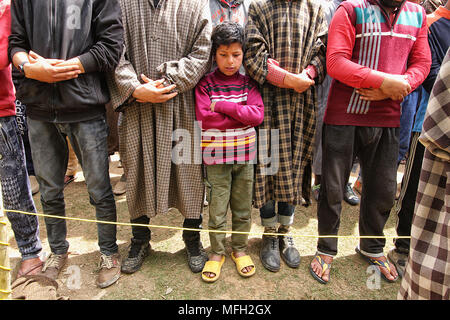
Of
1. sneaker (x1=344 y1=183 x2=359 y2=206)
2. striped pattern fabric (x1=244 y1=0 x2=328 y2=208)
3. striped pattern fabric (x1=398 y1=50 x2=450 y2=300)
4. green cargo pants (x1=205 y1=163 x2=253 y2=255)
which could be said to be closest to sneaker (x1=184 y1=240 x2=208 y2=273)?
green cargo pants (x1=205 y1=163 x2=253 y2=255)

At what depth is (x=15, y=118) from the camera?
2.26m

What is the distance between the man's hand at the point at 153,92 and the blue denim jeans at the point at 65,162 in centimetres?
39

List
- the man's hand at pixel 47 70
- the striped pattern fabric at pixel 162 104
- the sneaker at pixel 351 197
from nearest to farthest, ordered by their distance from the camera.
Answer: the man's hand at pixel 47 70 → the striped pattern fabric at pixel 162 104 → the sneaker at pixel 351 197

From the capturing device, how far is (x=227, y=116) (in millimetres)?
2127

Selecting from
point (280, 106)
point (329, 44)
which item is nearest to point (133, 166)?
point (280, 106)

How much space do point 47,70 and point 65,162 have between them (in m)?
0.71

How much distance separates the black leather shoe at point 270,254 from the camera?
94.0 inches

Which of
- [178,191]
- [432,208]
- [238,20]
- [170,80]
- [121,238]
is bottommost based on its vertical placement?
[121,238]

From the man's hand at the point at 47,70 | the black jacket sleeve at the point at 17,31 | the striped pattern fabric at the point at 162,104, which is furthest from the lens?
the striped pattern fabric at the point at 162,104

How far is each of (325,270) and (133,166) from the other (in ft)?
5.41

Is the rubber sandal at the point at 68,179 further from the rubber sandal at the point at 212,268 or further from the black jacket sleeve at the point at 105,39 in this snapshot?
the rubber sandal at the point at 212,268

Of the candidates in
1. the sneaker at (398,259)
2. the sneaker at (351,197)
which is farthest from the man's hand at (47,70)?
the sneaker at (351,197)

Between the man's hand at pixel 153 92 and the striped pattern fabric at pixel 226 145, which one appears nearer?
the man's hand at pixel 153 92

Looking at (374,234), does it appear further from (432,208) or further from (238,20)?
(238,20)
